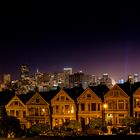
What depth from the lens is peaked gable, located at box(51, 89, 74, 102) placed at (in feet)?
210

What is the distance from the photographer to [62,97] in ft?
211

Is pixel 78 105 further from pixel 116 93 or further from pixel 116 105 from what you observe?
pixel 116 93

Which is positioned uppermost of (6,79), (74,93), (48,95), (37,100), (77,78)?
(6,79)

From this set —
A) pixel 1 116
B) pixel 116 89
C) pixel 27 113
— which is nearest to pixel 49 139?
pixel 1 116

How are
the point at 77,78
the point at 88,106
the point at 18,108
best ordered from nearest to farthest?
the point at 88,106 < the point at 18,108 < the point at 77,78

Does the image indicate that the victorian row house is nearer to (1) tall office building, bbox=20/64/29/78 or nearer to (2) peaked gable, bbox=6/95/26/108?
(2) peaked gable, bbox=6/95/26/108

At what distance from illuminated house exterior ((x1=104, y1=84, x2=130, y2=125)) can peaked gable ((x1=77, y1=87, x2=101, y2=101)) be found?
1.66 meters

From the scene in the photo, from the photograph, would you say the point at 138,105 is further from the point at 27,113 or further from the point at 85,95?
the point at 27,113

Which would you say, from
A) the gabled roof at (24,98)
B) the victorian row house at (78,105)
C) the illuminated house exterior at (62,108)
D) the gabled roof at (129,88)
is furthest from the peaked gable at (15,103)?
the gabled roof at (129,88)

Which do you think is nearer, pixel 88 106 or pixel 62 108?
pixel 88 106

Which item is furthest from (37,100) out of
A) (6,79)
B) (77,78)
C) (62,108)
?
(6,79)

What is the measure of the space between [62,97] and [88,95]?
4125mm

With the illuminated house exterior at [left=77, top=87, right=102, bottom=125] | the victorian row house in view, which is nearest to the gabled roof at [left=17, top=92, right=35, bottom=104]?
the victorian row house

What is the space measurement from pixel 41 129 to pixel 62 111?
9512 millimetres
